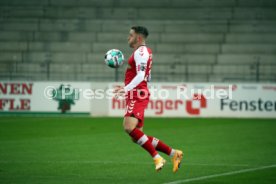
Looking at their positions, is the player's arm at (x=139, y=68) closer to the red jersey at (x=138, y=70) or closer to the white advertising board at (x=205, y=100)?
the red jersey at (x=138, y=70)

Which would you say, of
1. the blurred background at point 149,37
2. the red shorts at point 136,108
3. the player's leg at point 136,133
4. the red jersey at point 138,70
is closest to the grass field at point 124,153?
the player's leg at point 136,133

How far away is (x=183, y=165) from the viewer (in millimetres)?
12125

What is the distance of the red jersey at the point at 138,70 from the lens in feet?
34.5

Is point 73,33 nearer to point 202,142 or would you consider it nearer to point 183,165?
point 202,142

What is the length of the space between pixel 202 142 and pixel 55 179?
7335 millimetres

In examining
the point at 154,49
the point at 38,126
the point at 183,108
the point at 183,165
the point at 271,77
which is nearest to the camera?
the point at 183,165

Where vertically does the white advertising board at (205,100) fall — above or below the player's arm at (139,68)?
below

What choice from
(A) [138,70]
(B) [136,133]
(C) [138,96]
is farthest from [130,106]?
(A) [138,70]

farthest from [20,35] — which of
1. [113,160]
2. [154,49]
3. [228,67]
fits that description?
[113,160]

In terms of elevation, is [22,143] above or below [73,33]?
below

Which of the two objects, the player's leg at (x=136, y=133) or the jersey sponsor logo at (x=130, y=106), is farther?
the jersey sponsor logo at (x=130, y=106)

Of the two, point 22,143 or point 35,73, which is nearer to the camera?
point 22,143

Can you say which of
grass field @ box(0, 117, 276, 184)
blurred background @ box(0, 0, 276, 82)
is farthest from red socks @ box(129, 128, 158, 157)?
blurred background @ box(0, 0, 276, 82)

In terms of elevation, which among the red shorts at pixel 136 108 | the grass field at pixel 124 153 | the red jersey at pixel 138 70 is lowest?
the grass field at pixel 124 153
